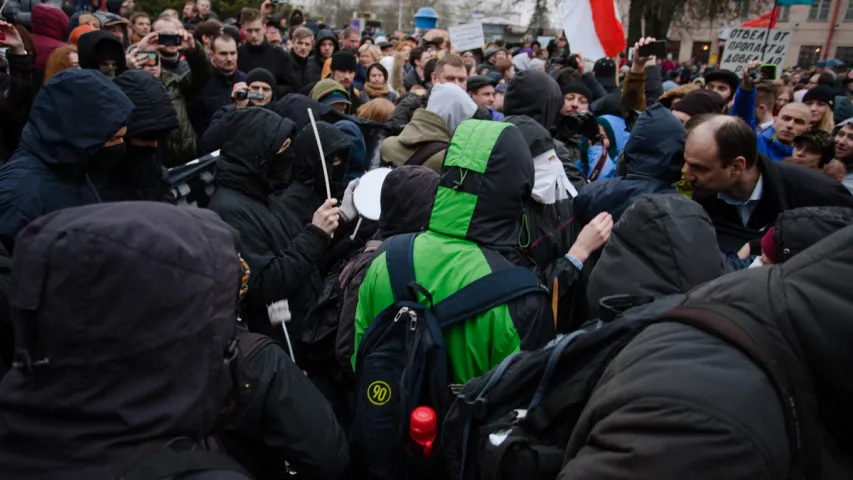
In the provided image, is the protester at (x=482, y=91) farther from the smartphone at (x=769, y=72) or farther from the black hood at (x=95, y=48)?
the black hood at (x=95, y=48)

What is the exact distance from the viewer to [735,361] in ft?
3.41

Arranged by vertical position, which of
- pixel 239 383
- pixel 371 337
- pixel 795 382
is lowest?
pixel 371 337

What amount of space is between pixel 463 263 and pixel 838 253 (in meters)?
1.31

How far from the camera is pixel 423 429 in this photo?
2.03m

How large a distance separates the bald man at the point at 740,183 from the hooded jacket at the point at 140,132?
9.60 ft

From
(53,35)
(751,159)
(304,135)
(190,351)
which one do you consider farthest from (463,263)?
(53,35)

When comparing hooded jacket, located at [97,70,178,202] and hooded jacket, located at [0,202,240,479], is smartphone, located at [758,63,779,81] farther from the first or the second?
hooded jacket, located at [0,202,240,479]

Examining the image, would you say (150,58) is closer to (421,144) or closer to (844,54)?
(421,144)

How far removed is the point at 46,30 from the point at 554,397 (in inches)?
241

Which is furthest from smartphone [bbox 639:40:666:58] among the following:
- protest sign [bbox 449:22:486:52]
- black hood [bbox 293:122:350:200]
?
protest sign [bbox 449:22:486:52]

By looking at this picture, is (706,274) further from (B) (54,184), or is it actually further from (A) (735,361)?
(B) (54,184)

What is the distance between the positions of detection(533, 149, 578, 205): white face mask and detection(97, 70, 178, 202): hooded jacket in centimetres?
218

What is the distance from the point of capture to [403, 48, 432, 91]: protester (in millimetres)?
9812

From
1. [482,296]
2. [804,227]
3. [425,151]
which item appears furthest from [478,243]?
[425,151]
